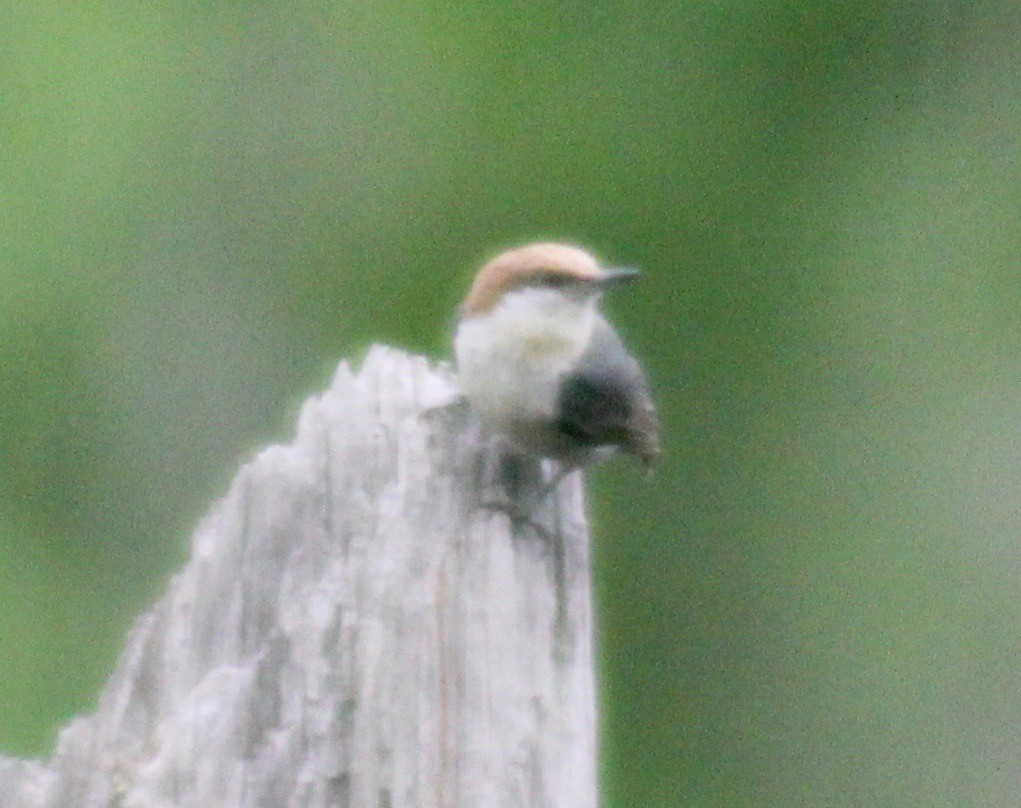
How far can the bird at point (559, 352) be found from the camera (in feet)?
12.0

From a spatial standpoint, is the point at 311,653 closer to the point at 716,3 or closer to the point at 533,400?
the point at 533,400

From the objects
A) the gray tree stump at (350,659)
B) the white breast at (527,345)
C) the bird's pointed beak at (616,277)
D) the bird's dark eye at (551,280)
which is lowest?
the gray tree stump at (350,659)

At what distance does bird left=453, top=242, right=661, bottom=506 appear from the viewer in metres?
3.64

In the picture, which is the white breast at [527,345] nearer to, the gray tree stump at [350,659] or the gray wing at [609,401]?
the gray wing at [609,401]

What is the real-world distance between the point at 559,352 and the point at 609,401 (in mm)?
117

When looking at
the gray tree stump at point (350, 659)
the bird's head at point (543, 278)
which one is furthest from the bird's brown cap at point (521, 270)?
the gray tree stump at point (350, 659)

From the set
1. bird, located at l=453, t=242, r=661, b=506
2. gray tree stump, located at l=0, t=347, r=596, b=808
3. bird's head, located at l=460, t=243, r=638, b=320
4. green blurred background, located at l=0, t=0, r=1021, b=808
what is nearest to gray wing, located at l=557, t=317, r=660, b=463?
bird, located at l=453, t=242, r=661, b=506

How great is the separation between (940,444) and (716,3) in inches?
74.5

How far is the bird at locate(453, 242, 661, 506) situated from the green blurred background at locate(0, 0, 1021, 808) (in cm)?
312

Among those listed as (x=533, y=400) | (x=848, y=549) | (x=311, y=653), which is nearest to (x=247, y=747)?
(x=311, y=653)

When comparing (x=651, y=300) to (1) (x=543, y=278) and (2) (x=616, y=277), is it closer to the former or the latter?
(2) (x=616, y=277)

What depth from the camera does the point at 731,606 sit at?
8109 mm

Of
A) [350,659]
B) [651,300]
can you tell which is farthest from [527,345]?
[651,300]

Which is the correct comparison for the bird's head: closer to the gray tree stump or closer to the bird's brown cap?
the bird's brown cap
